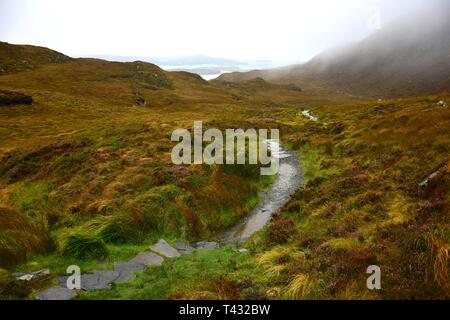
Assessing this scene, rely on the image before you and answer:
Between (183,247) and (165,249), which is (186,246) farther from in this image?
(165,249)

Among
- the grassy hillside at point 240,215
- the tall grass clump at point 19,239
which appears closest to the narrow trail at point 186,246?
the grassy hillside at point 240,215

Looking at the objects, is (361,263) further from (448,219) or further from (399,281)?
(448,219)

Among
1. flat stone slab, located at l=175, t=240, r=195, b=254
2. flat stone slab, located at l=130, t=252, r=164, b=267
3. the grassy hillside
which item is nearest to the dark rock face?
the grassy hillside

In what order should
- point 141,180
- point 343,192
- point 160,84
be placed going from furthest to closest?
point 160,84 → point 141,180 → point 343,192

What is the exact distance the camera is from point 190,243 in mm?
14984

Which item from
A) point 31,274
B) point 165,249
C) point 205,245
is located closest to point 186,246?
point 205,245

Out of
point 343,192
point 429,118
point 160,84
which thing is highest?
point 160,84

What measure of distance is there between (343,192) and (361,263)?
28.2ft

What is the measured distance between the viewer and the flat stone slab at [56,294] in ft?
30.5

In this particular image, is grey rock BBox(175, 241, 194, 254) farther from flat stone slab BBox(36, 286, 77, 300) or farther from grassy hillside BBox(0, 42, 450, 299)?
flat stone slab BBox(36, 286, 77, 300)

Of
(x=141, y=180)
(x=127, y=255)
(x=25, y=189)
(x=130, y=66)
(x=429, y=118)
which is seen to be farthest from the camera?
(x=130, y=66)

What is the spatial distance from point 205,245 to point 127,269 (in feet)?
13.2

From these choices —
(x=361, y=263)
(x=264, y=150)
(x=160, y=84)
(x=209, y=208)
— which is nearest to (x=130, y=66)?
(x=160, y=84)

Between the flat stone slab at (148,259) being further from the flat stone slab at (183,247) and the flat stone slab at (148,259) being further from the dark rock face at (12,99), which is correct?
the dark rock face at (12,99)
